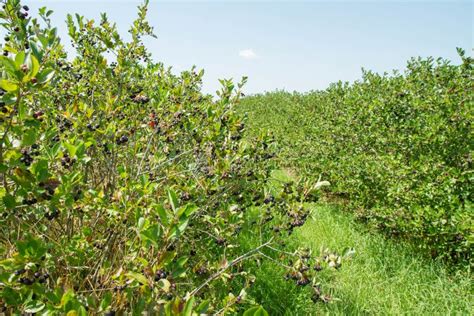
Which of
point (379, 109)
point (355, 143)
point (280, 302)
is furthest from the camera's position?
point (355, 143)

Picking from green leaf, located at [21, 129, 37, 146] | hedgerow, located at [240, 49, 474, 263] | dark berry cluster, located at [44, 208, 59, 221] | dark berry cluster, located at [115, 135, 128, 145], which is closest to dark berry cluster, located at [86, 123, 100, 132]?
dark berry cluster, located at [115, 135, 128, 145]

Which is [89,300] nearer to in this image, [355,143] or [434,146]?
[434,146]

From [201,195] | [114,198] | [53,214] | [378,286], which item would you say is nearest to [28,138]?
[53,214]

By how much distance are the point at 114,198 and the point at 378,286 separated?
2782 mm

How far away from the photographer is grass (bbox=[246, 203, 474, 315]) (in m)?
2.92

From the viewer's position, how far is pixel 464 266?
325 centimetres

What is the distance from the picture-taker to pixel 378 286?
3.35 metres

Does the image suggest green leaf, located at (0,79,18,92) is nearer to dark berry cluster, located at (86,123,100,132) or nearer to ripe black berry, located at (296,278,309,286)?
dark berry cluster, located at (86,123,100,132)

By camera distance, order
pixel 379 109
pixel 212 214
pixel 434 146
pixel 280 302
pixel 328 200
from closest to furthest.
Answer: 1. pixel 212 214
2. pixel 280 302
3. pixel 434 146
4. pixel 379 109
5. pixel 328 200

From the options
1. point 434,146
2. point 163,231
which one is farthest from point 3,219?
point 434,146

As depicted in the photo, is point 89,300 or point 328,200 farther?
point 328,200

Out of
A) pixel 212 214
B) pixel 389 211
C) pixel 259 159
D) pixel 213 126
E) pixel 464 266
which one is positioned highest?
pixel 213 126

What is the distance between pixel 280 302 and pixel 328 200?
11.8 feet

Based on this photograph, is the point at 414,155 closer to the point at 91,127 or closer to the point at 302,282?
the point at 302,282
